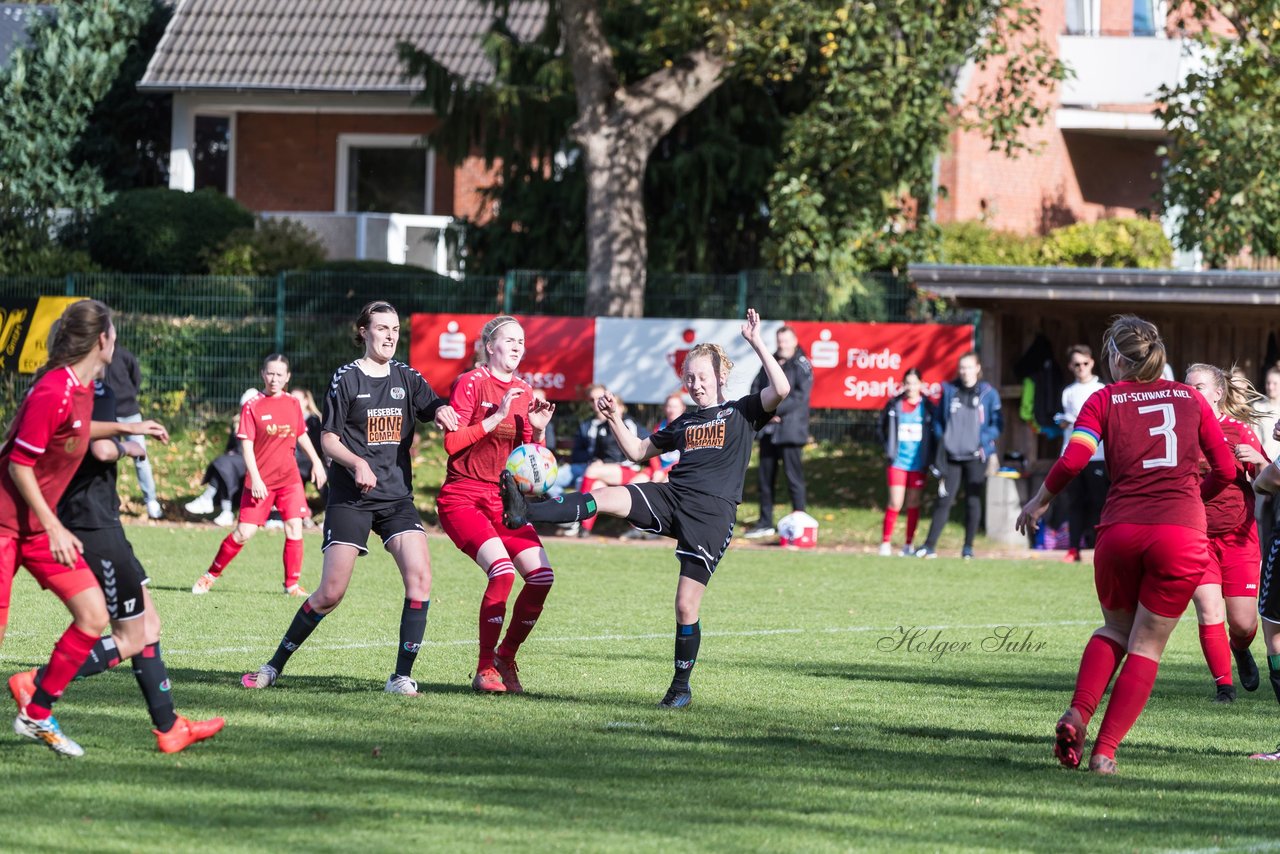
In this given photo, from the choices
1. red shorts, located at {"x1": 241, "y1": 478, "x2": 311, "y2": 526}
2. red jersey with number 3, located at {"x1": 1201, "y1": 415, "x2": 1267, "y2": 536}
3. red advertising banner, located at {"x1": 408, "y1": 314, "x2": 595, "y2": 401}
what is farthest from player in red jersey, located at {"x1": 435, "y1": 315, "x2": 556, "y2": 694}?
red advertising banner, located at {"x1": 408, "y1": 314, "x2": 595, "y2": 401}

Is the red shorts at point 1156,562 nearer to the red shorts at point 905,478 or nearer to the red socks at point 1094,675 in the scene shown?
the red socks at point 1094,675

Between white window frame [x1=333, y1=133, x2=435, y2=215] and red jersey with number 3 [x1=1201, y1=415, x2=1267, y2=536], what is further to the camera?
white window frame [x1=333, y1=133, x2=435, y2=215]

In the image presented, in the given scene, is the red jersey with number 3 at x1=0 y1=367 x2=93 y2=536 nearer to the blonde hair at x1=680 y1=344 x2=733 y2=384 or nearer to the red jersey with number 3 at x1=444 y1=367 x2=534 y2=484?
the red jersey with number 3 at x1=444 y1=367 x2=534 y2=484

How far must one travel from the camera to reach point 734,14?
21531 mm

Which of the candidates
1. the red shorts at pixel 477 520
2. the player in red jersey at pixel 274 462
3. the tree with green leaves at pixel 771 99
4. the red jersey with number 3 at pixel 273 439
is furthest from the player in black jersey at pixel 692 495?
the tree with green leaves at pixel 771 99

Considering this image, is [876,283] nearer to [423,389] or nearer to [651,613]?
[651,613]

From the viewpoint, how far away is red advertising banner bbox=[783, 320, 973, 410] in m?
20.7

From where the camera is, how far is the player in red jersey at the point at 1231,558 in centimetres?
922

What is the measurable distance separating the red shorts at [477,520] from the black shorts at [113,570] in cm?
225

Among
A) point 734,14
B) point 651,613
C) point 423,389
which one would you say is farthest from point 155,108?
point 423,389

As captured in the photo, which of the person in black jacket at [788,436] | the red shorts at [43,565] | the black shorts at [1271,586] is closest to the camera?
the red shorts at [43,565]

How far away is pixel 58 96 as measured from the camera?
32.4 m

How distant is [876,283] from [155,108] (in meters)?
18.5

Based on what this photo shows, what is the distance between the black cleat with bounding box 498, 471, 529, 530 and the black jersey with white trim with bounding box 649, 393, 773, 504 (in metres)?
0.75
